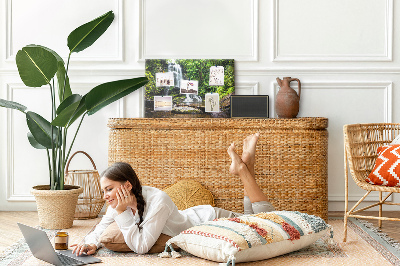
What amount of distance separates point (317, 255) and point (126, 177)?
108cm

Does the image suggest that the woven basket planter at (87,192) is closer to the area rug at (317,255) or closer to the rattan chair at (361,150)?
the area rug at (317,255)

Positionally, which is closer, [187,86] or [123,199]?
[123,199]

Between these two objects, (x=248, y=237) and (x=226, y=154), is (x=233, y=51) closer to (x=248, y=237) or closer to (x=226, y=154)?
(x=226, y=154)

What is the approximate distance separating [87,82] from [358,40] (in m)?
2.17

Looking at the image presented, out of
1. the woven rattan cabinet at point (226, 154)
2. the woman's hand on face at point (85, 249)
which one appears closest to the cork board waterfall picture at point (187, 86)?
the woven rattan cabinet at point (226, 154)

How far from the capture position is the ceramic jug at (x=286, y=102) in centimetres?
358

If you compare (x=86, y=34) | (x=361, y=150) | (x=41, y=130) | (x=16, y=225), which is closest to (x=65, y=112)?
(x=41, y=130)

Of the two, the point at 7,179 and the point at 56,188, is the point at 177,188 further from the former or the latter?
the point at 7,179

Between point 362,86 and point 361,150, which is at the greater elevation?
point 362,86

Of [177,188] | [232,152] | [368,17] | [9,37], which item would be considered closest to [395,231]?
[232,152]

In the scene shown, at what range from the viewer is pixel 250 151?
3.11 meters

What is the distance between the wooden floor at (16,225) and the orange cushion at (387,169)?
383 millimetres

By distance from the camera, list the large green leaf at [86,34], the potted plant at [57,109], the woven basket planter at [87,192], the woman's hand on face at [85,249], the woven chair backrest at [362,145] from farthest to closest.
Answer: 1. the woven basket planter at [87,192]
2. the large green leaf at [86,34]
3. the potted plant at [57,109]
4. the woven chair backrest at [362,145]
5. the woman's hand on face at [85,249]

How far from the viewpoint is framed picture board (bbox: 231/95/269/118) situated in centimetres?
365
